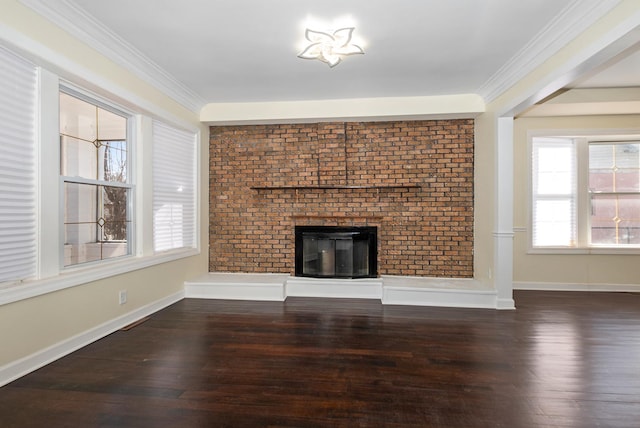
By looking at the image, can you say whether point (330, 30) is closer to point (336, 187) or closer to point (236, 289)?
point (336, 187)

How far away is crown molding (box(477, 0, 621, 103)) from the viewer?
2.21 meters

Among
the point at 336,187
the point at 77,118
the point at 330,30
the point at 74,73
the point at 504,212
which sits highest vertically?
the point at 330,30

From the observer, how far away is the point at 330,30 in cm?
260

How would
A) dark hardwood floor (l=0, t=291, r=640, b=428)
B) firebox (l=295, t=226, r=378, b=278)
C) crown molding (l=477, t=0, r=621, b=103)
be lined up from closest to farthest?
dark hardwood floor (l=0, t=291, r=640, b=428), crown molding (l=477, t=0, r=621, b=103), firebox (l=295, t=226, r=378, b=278)

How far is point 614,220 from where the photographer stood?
4.63 meters

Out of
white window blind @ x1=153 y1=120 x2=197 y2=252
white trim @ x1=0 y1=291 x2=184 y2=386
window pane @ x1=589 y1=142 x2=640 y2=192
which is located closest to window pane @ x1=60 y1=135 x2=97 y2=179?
white window blind @ x1=153 y1=120 x2=197 y2=252

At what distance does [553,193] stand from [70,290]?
20.0 feet

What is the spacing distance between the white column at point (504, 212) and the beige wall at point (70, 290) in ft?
13.2

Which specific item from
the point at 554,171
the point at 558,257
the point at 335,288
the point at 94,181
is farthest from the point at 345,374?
the point at 554,171

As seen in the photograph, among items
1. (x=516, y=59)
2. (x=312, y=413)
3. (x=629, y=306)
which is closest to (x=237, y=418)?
(x=312, y=413)

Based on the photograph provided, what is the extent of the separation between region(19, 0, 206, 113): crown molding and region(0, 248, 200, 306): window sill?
192 cm

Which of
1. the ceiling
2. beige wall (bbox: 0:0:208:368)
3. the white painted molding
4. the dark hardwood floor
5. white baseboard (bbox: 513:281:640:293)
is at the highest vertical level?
the ceiling

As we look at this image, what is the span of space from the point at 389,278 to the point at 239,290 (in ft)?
6.77

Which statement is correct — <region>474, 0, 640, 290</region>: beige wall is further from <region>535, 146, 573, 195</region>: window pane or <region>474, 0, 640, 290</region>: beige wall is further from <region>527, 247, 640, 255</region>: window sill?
<region>535, 146, 573, 195</region>: window pane
